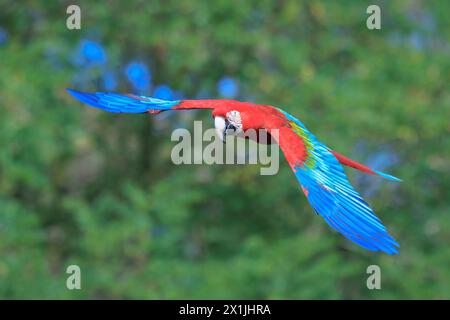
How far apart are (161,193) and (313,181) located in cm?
484

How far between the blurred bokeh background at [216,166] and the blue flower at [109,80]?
0.07ft

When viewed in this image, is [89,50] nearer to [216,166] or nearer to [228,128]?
[216,166]

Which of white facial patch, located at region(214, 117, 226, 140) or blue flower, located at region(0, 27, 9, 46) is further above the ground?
blue flower, located at region(0, 27, 9, 46)

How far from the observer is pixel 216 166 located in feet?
22.6

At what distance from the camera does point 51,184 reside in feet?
21.8

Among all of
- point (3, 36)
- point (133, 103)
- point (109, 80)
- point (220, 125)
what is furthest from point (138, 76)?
point (3, 36)

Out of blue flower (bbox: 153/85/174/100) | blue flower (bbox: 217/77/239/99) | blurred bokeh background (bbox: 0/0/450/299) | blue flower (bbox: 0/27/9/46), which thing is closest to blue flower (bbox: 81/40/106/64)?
blurred bokeh background (bbox: 0/0/450/299)

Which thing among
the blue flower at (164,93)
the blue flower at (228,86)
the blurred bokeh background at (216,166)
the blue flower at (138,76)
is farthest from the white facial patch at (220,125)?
the blue flower at (228,86)

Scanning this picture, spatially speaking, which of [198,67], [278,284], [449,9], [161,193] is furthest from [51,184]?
[449,9]

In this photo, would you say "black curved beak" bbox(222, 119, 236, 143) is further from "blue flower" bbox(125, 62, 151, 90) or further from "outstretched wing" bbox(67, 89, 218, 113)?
"blue flower" bbox(125, 62, 151, 90)

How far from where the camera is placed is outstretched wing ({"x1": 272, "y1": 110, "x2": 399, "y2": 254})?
91cm

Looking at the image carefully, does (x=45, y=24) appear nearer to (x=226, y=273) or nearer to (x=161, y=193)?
(x=161, y=193)

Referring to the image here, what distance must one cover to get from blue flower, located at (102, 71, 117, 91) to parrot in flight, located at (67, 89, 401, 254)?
5.01m

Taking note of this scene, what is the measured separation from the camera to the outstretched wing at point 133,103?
124 cm
